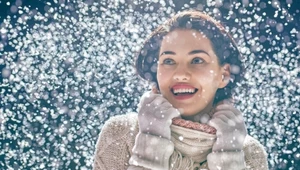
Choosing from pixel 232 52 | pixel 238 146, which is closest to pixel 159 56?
pixel 232 52

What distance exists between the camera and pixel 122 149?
2.02 m

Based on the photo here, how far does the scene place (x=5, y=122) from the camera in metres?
6.13

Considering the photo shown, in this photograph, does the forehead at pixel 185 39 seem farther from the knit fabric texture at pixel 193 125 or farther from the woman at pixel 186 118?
the knit fabric texture at pixel 193 125

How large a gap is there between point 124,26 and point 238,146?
9.20 ft

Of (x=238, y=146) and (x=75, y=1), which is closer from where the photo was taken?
(x=238, y=146)

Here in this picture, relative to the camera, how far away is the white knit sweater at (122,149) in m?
1.99

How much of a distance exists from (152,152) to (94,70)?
340 centimetres

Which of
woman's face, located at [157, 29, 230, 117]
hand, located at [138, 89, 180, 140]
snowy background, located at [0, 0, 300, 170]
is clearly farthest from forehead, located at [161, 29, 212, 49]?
snowy background, located at [0, 0, 300, 170]

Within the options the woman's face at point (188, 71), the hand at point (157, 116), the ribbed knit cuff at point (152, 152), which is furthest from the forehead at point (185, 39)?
the ribbed knit cuff at point (152, 152)

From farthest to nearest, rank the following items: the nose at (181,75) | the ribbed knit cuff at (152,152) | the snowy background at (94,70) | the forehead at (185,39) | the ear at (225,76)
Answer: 1. the snowy background at (94,70)
2. the ear at (225,76)
3. the forehead at (185,39)
4. the nose at (181,75)
5. the ribbed knit cuff at (152,152)

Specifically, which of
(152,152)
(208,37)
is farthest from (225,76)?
(152,152)

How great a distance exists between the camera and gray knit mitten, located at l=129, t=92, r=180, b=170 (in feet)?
6.36

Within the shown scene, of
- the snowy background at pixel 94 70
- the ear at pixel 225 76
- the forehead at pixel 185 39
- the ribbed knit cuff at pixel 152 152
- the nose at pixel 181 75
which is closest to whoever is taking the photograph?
the ribbed knit cuff at pixel 152 152

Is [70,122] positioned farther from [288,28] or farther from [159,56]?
[159,56]
